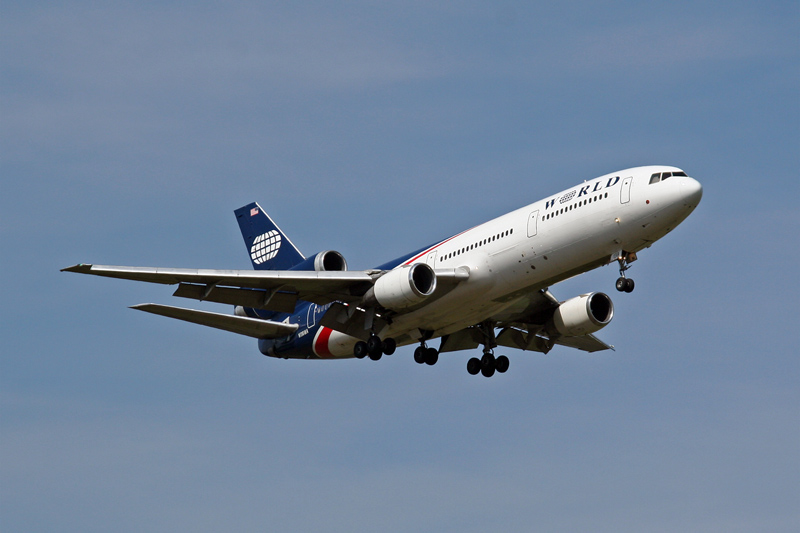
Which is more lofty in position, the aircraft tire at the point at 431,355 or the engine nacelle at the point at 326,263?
the engine nacelle at the point at 326,263

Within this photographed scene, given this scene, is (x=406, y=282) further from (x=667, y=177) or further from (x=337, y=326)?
(x=667, y=177)

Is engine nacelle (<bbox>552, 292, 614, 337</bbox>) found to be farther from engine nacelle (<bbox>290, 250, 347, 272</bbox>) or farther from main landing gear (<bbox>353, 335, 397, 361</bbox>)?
engine nacelle (<bbox>290, 250, 347, 272</bbox>)

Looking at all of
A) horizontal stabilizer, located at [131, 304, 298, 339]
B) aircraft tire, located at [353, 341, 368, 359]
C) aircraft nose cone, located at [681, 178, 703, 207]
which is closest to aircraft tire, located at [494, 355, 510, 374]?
aircraft tire, located at [353, 341, 368, 359]

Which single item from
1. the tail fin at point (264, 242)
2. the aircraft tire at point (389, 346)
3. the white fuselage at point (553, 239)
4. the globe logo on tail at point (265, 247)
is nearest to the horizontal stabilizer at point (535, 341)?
the white fuselage at point (553, 239)

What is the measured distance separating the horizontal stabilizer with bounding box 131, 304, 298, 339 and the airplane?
5 cm

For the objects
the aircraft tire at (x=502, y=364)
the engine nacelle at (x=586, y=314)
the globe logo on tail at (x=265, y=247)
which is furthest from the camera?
the globe logo on tail at (x=265, y=247)

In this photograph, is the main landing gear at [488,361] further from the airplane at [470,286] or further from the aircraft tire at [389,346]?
the aircraft tire at [389,346]

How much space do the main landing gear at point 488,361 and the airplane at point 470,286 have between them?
5 centimetres

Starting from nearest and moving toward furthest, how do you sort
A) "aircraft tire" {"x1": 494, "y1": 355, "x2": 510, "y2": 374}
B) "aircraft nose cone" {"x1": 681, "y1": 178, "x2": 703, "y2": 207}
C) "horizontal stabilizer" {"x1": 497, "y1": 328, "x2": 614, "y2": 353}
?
"aircraft nose cone" {"x1": 681, "y1": 178, "x2": 703, "y2": 207} < "aircraft tire" {"x1": 494, "y1": 355, "x2": 510, "y2": 374} < "horizontal stabilizer" {"x1": 497, "y1": 328, "x2": 614, "y2": 353}

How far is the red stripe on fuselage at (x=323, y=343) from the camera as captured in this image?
4366 cm

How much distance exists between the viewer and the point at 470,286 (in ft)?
127

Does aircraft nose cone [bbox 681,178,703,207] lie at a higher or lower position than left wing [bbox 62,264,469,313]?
higher

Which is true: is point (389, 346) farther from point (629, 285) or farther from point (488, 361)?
point (629, 285)

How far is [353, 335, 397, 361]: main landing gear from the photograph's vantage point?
40.9m
